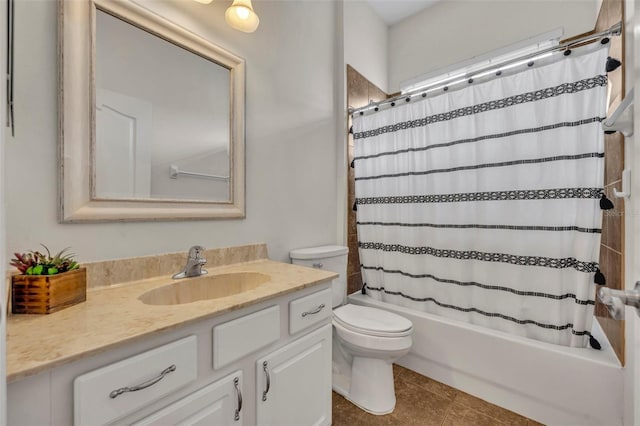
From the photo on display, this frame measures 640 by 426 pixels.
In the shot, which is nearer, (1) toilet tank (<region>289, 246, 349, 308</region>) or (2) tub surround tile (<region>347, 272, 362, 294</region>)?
(1) toilet tank (<region>289, 246, 349, 308</region>)

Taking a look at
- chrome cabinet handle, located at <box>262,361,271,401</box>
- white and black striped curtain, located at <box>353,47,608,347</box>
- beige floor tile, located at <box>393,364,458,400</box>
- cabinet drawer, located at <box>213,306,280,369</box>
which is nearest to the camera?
cabinet drawer, located at <box>213,306,280,369</box>

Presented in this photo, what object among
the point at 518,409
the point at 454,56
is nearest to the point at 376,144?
the point at 454,56

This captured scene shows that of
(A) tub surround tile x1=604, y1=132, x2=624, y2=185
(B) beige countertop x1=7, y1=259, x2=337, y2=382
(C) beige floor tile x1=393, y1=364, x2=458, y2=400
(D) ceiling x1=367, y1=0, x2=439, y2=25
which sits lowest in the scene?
(C) beige floor tile x1=393, y1=364, x2=458, y2=400

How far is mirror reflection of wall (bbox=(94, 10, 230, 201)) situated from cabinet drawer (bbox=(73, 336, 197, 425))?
27.3 inches

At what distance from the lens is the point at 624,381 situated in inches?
47.8

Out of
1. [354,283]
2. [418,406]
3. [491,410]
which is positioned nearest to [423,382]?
[418,406]

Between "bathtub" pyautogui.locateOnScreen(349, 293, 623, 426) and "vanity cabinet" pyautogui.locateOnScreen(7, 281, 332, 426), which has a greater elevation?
"vanity cabinet" pyautogui.locateOnScreen(7, 281, 332, 426)

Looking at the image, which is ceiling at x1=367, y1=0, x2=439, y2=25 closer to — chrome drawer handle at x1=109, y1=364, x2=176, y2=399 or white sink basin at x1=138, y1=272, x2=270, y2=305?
white sink basin at x1=138, y1=272, x2=270, y2=305

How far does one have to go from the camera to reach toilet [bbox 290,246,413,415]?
146 cm

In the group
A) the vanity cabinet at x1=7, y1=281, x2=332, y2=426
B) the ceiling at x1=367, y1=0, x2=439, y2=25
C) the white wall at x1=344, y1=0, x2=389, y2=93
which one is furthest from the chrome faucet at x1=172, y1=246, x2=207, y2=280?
the ceiling at x1=367, y1=0, x2=439, y2=25

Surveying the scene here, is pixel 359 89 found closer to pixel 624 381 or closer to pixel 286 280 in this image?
pixel 286 280

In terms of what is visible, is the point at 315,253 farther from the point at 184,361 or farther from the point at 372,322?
the point at 184,361

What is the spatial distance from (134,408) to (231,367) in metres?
0.27

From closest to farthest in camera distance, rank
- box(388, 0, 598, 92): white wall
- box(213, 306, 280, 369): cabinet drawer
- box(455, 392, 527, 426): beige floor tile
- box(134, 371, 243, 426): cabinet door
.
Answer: box(134, 371, 243, 426): cabinet door → box(213, 306, 280, 369): cabinet drawer → box(455, 392, 527, 426): beige floor tile → box(388, 0, 598, 92): white wall
